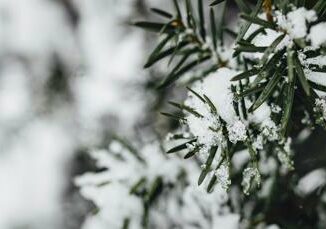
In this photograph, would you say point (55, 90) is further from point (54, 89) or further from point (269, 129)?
point (269, 129)

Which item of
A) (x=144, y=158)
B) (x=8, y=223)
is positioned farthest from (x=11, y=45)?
(x=144, y=158)

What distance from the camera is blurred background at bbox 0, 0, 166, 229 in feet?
7.13

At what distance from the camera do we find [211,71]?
0.79m

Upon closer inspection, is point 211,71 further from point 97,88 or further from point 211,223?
point 97,88

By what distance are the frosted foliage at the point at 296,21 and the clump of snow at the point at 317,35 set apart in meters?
0.01

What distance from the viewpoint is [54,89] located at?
2305 mm

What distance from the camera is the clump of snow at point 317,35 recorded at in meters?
0.53

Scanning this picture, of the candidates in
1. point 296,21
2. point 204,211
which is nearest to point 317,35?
point 296,21

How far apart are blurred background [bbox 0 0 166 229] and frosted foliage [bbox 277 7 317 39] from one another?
1547 mm

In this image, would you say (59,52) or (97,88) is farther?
(59,52)

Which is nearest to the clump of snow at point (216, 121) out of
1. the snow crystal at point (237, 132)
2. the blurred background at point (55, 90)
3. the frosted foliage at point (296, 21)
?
the snow crystal at point (237, 132)

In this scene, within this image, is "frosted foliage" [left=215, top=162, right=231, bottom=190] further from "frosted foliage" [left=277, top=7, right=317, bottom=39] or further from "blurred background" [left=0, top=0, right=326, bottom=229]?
"blurred background" [left=0, top=0, right=326, bottom=229]

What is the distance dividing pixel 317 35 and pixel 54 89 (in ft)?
6.27

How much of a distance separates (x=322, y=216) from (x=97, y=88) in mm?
1466
